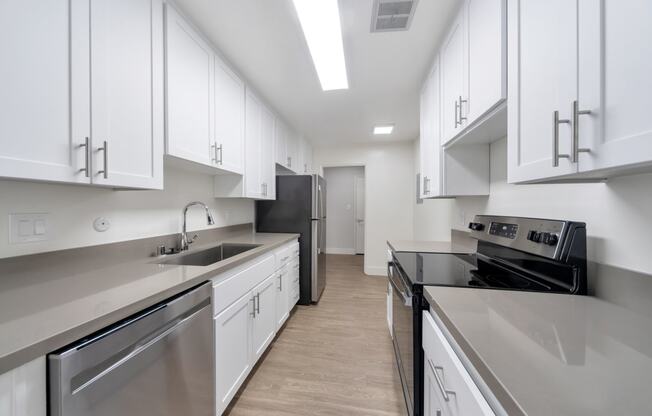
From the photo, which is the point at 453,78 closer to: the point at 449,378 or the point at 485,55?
the point at 485,55

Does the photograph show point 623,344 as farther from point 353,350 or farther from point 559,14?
point 353,350

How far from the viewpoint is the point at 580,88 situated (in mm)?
660

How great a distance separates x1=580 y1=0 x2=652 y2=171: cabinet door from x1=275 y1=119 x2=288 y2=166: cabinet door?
274 centimetres

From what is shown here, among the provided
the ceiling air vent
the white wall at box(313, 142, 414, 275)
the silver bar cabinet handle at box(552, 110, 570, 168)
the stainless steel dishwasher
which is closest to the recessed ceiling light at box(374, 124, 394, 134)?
the white wall at box(313, 142, 414, 275)

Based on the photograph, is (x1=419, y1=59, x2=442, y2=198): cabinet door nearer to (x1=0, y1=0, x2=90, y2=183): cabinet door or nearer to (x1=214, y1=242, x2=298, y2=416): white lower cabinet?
(x1=214, y1=242, x2=298, y2=416): white lower cabinet

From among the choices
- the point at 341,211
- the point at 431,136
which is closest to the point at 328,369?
the point at 431,136

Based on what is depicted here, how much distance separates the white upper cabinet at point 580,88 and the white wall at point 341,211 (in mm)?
5241

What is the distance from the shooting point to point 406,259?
1557mm

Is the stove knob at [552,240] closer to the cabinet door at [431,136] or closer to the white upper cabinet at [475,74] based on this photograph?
the white upper cabinet at [475,74]

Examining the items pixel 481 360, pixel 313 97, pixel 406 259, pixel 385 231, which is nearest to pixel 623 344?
pixel 481 360

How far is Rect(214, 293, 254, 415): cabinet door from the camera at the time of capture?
1.32m

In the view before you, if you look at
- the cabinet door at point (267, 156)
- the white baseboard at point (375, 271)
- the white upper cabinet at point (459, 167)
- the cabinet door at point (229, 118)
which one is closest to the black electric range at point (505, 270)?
the white upper cabinet at point (459, 167)

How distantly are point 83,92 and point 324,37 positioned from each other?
1338 millimetres

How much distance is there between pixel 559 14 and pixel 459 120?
71cm
